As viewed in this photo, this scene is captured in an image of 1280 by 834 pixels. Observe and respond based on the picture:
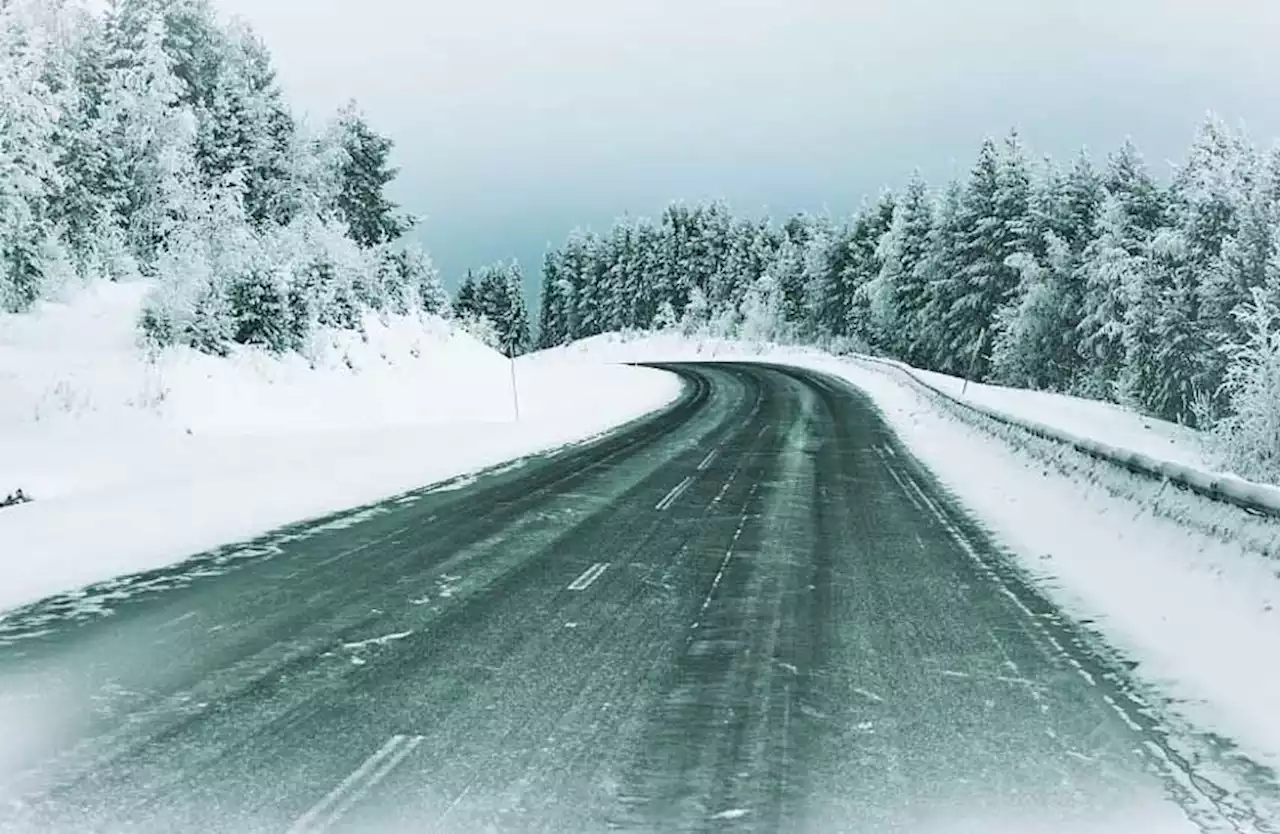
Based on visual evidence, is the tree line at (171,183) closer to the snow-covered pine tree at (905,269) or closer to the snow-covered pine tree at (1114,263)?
the snow-covered pine tree at (1114,263)

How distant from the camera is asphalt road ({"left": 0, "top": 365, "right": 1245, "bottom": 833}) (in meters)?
4.41

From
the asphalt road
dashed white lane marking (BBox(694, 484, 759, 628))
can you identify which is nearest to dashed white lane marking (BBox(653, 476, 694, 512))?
dashed white lane marking (BBox(694, 484, 759, 628))

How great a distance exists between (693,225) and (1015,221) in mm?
70863

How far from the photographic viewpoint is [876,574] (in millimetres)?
9406

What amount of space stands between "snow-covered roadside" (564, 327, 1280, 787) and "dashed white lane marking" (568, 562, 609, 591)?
3981mm

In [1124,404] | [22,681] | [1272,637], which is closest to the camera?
[22,681]

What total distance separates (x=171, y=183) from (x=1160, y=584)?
2688cm

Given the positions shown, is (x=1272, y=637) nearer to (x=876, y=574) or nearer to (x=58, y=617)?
(x=876, y=574)

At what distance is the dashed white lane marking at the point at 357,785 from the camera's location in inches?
165

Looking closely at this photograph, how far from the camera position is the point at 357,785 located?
4559 mm

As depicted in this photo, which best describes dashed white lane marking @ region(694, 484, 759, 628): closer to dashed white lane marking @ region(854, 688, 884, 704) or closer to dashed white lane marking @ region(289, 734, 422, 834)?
dashed white lane marking @ region(854, 688, 884, 704)

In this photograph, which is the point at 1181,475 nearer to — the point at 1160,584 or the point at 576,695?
the point at 1160,584

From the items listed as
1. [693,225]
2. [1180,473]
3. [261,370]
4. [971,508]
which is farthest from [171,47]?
[693,225]

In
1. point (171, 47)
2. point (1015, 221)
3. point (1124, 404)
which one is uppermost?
point (171, 47)
